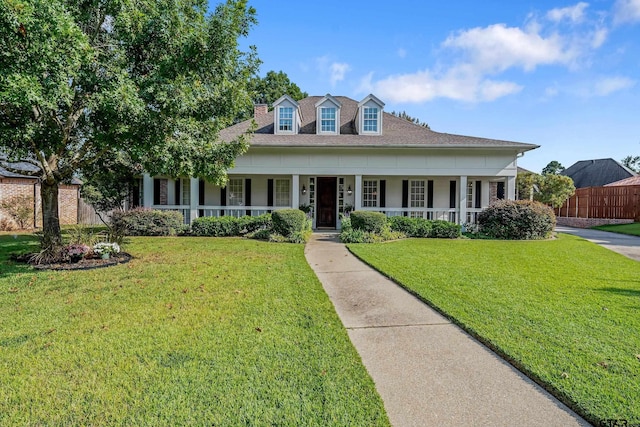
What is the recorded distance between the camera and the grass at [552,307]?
2748 mm

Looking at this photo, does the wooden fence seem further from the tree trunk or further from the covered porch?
the tree trunk

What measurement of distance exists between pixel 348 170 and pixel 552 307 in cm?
999

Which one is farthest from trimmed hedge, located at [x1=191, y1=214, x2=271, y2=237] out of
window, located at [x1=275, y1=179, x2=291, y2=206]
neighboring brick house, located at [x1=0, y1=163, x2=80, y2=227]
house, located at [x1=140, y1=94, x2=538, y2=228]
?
neighboring brick house, located at [x1=0, y1=163, x2=80, y2=227]

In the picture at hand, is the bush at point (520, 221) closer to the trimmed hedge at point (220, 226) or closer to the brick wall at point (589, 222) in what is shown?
the trimmed hedge at point (220, 226)

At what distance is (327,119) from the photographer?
15.0 meters

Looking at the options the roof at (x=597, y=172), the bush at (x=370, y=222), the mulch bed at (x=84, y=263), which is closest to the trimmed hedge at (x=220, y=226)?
the bush at (x=370, y=222)

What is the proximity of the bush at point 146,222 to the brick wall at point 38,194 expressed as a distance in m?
6.90

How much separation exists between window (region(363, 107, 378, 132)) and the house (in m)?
0.05

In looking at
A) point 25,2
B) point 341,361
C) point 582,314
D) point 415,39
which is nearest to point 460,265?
point 582,314

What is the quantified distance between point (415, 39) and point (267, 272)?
32.3ft

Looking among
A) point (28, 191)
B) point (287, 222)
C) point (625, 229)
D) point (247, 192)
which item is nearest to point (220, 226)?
point (247, 192)

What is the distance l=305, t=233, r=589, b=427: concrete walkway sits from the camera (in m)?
2.42

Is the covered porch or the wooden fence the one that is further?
the wooden fence

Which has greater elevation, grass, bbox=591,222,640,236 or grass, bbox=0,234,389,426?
grass, bbox=591,222,640,236
